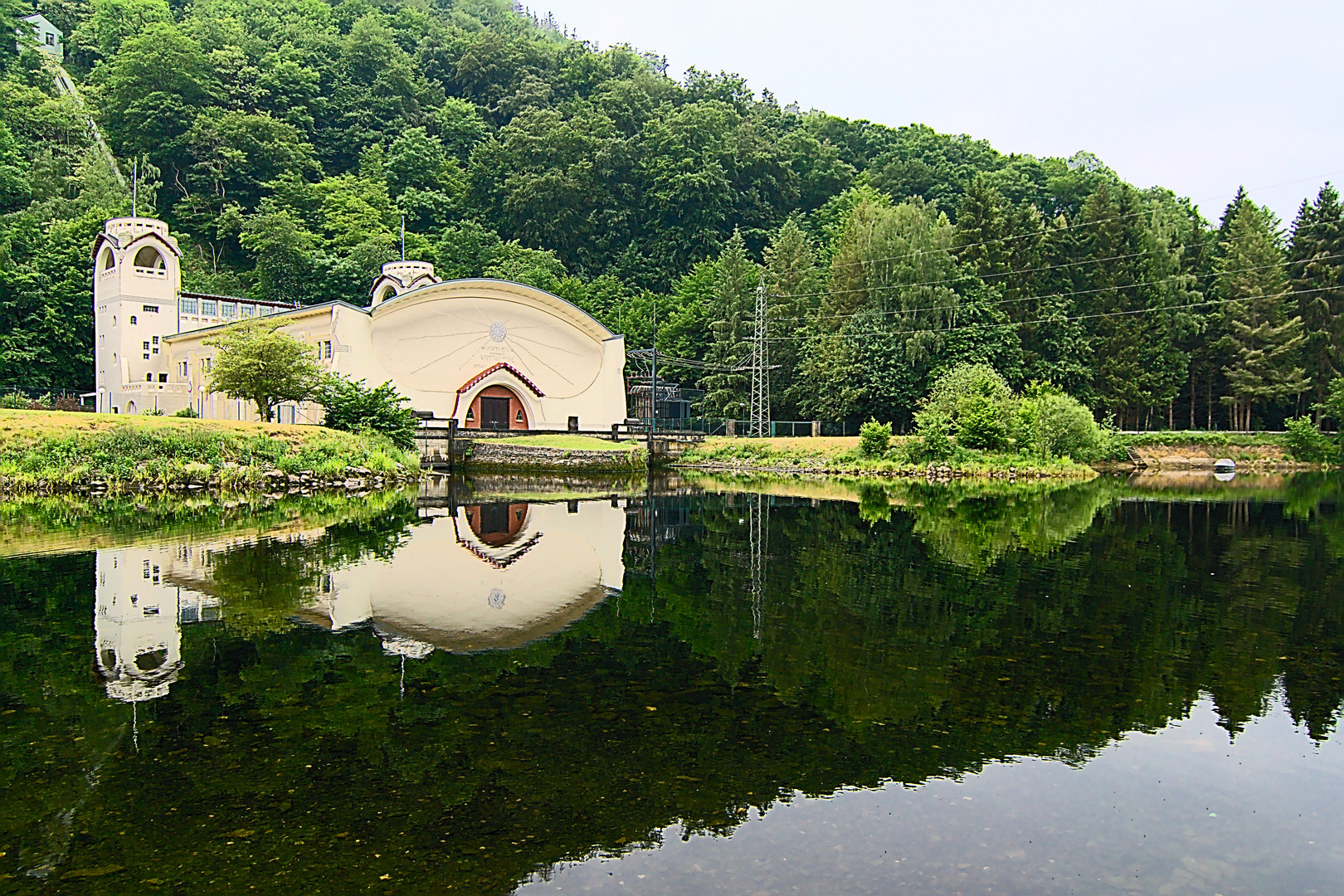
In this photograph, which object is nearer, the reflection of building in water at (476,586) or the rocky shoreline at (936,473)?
the reflection of building in water at (476,586)

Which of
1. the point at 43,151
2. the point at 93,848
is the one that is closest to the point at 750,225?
the point at 43,151

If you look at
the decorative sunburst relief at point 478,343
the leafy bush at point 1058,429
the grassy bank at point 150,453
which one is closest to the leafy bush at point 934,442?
the leafy bush at point 1058,429

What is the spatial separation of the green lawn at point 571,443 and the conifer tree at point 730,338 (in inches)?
505

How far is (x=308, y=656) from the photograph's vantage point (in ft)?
26.4

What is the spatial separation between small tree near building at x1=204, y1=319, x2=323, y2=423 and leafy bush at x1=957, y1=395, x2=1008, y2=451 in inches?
1048

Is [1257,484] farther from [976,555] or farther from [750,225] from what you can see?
[750,225]

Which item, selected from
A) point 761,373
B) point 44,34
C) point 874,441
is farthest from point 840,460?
point 44,34

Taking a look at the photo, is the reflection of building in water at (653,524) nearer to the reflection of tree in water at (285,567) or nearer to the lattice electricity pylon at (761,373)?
the reflection of tree in water at (285,567)

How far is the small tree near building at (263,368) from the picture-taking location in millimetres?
33062

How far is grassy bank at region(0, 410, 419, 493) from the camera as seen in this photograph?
79.2 feet

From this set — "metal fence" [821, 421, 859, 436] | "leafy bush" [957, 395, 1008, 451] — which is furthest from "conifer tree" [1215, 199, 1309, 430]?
"metal fence" [821, 421, 859, 436]

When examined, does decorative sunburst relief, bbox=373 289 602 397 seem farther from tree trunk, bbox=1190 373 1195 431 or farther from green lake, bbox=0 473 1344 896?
tree trunk, bbox=1190 373 1195 431

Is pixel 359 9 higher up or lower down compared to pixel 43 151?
higher up

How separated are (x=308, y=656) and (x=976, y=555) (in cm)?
1030
